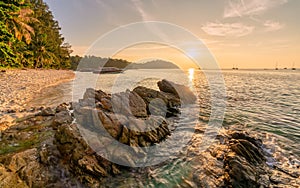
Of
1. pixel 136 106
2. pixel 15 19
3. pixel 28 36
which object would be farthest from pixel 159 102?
pixel 28 36

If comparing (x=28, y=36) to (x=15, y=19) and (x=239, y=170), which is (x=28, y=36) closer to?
(x=15, y=19)

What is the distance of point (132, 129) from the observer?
6996mm

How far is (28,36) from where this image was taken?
98.0ft

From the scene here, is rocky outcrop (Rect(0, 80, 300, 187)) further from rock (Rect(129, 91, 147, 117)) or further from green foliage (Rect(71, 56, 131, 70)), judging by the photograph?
green foliage (Rect(71, 56, 131, 70))

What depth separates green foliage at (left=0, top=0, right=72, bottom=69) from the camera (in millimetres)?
20500

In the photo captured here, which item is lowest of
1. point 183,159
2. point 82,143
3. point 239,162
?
point 183,159

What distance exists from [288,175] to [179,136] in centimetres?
→ 445

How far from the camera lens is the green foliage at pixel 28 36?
20.5 meters

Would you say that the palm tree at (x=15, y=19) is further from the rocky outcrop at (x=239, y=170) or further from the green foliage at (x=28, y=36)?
the rocky outcrop at (x=239, y=170)

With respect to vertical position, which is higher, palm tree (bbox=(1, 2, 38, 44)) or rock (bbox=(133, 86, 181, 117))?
palm tree (bbox=(1, 2, 38, 44))

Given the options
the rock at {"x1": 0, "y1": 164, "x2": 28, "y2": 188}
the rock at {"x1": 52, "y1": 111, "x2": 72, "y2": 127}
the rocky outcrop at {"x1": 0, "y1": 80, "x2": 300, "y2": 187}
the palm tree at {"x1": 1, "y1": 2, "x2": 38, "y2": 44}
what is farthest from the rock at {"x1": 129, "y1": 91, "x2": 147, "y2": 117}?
the palm tree at {"x1": 1, "y1": 2, "x2": 38, "y2": 44}

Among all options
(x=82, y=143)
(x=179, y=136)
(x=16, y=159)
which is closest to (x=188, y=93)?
(x=179, y=136)

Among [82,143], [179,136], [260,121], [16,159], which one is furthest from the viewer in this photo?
[260,121]

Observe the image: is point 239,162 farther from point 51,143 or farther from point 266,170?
point 51,143
